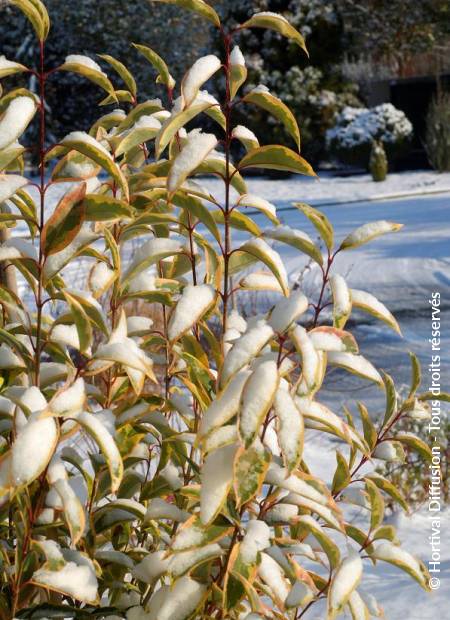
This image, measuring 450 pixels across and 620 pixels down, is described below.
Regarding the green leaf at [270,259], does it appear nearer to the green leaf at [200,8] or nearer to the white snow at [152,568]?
the green leaf at [200,8]

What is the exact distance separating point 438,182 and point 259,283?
13843 mm

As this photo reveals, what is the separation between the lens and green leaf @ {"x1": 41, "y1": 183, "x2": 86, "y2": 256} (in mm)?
1419

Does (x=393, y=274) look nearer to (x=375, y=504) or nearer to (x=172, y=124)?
(x=375, y=504)

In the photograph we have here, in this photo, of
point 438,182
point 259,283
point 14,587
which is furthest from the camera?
point 438,182

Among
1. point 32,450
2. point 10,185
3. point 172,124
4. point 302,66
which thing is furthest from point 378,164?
point 32,450

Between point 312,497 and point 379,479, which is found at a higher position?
point 312,497

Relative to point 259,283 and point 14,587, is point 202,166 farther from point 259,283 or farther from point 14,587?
point 14,587

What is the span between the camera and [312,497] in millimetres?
1462

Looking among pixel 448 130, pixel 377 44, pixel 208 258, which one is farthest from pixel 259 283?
pixel 377 44

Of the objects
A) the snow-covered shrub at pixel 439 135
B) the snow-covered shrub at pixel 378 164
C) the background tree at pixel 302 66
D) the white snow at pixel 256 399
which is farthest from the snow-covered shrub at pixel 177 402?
the background tree at pixel 302 66

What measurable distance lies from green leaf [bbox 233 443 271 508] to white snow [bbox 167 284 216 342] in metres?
0.21

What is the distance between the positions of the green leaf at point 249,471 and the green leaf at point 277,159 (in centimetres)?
45

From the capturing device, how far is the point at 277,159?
1.54 m

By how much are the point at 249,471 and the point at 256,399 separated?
0.42ft
